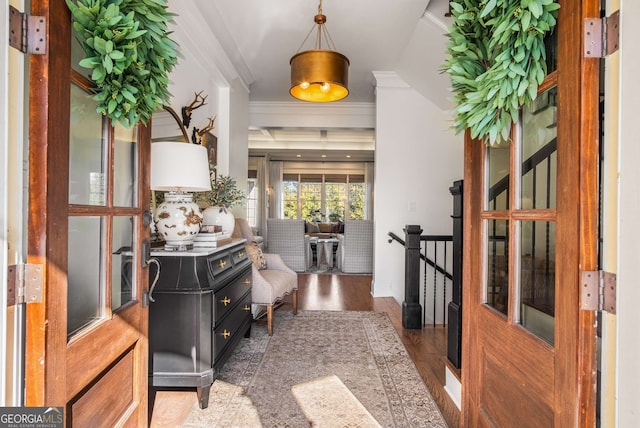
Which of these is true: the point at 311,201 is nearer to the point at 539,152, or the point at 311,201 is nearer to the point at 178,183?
the point at 178,183

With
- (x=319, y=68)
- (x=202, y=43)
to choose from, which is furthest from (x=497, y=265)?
(x=202, y=43)

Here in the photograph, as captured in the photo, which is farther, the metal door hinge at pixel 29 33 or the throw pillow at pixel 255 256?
the throw pillow at pixel 255 256

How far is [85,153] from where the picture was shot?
106cm

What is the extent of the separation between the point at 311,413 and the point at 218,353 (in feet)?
2.03

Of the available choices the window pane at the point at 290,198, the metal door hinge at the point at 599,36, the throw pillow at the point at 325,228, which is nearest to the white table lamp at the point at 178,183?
the metal door hinge at the point at 599,36

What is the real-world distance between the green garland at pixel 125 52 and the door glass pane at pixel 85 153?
47 mm

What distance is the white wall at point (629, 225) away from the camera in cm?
75

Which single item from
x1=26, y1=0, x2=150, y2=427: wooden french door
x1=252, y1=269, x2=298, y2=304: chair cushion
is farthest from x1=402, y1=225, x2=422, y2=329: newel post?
x1=26, y1=0, x2=150, y2=427: wooden french door

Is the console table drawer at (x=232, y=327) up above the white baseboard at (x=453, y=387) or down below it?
above

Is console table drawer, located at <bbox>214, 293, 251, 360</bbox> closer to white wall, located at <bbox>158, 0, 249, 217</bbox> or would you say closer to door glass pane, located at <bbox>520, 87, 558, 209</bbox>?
white wall, located at <bbox>158, 0, 249, 217</bbox>

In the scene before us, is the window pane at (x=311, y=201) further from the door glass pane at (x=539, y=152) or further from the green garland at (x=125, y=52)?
the door glass pane at (x=539, y=152)

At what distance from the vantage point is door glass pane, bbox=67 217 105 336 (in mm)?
1010

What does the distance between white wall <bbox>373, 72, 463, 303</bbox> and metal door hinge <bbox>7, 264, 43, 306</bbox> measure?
3.87 meters

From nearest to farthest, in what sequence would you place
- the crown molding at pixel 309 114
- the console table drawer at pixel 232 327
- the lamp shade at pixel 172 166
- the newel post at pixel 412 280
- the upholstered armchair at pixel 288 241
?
the lamp shade at pixel 172 166, the console table drawer at pixel 232 327, the newel post at pixel 412 280, the crown molding at pixel 309 114, the upholstered armchair at pixel 288 241
